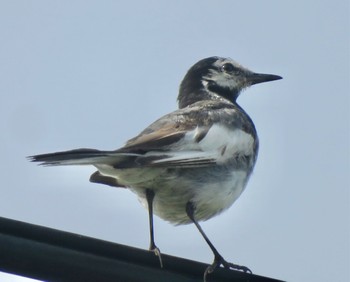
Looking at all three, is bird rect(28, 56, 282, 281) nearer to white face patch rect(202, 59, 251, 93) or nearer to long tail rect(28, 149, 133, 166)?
long tail rect(28, 149, 133, 166)

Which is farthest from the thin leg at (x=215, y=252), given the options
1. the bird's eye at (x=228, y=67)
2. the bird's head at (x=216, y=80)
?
the bird's eye at (x=228, y=67)

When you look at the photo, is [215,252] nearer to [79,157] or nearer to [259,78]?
[79,157]

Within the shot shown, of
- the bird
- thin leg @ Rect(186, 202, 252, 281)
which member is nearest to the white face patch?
the bird

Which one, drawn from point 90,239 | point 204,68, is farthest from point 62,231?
point 204,68

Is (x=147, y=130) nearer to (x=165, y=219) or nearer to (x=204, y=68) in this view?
(x=165, y=219)

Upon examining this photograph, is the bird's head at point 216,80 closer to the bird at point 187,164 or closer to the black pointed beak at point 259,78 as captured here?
the black pointed beak at point 259,78

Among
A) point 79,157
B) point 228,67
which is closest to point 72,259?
point 79,157
